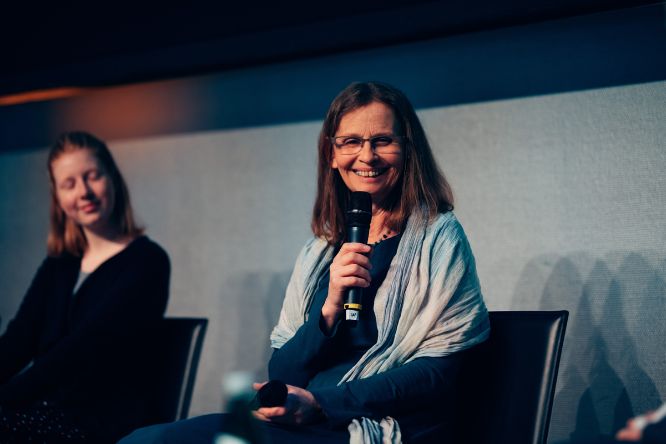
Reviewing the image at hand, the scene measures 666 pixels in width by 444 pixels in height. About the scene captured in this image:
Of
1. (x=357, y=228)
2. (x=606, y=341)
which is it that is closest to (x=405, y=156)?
(x=357, y=228)

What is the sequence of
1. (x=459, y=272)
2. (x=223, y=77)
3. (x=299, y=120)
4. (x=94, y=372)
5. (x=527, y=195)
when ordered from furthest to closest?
(x=223, y=77) → (x=299, y=120) → (x=527, y=195) → (x=94, y=372) → (x=459, y=272)

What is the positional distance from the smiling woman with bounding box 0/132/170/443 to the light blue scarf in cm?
97

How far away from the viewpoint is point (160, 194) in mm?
3680

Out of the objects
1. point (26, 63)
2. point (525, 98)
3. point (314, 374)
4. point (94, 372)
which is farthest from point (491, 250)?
point (26, 63)

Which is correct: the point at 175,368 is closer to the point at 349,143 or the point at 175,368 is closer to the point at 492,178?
the point at 349,143

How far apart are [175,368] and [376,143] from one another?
1064 millimetres

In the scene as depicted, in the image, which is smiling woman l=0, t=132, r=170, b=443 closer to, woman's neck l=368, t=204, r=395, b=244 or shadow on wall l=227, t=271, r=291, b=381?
shadow on wall l=227, t=271, r=291, b=381

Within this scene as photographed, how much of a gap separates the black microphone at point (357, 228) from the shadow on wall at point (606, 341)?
1.12 meters

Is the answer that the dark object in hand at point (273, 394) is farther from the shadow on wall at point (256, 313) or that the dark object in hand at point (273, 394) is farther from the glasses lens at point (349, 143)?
the shadow on wall at point (256, 313)

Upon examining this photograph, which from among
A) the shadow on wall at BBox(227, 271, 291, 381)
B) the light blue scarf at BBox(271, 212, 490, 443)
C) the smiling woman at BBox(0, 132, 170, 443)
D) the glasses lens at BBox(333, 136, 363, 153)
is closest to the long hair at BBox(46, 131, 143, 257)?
the smiling woman at BBox(0, 132, 170, 443)

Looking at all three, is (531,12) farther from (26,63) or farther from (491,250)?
(26,63)

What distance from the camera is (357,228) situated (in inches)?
69.3

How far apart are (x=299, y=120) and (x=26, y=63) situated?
1.25 m

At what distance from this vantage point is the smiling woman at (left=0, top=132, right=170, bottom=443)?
2383 mm
